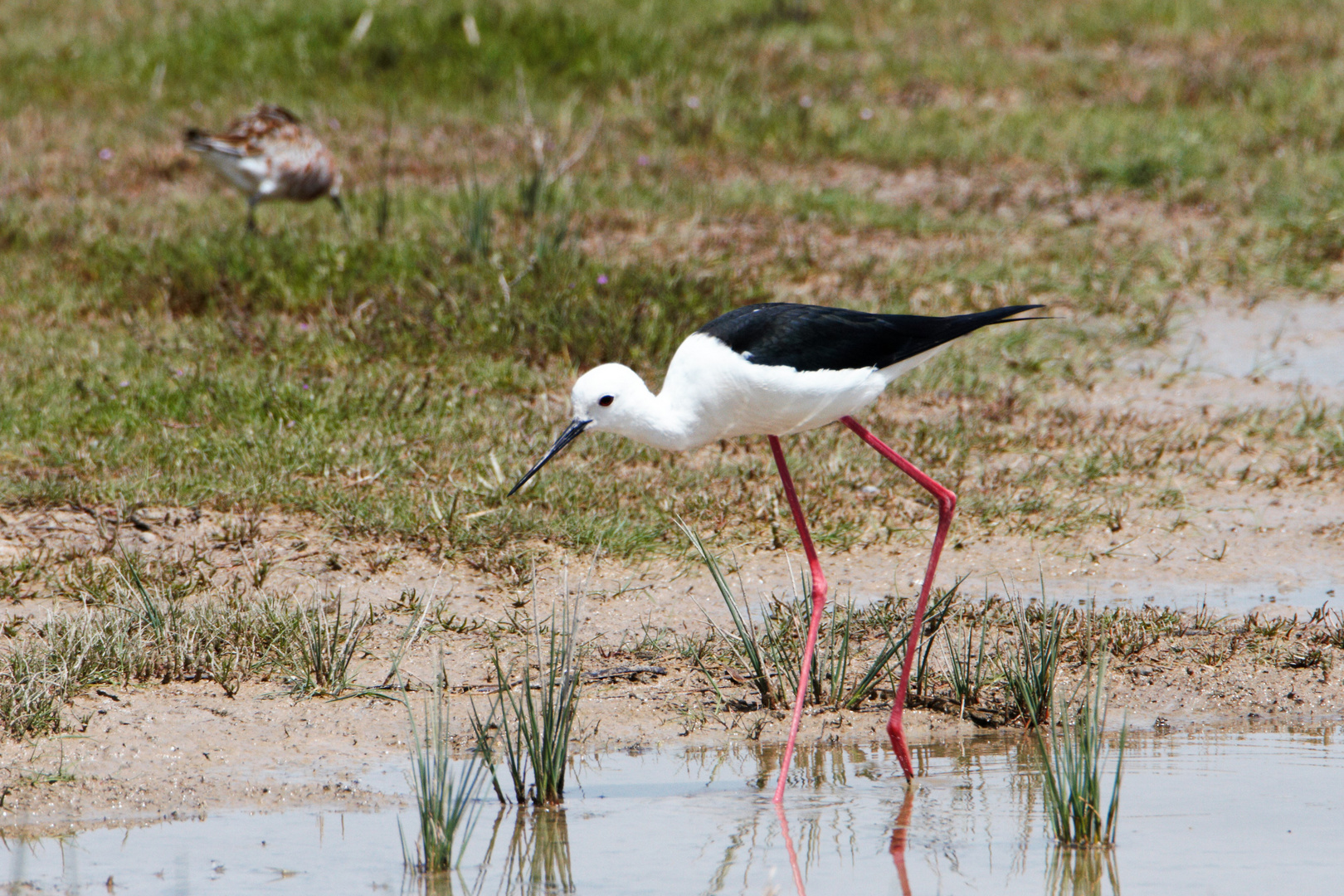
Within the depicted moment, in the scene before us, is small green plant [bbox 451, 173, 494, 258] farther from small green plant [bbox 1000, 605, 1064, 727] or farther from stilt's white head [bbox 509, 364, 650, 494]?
small green plant [bbox 1000, 605, 1064, 727]

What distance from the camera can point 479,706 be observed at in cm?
467

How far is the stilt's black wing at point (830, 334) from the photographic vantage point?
4.57 meters

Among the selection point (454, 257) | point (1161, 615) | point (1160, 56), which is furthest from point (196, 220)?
point (1160, 56)

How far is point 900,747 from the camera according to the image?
433 cm

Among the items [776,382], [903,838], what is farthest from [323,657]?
[903,838]

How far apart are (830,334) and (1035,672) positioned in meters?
1.08

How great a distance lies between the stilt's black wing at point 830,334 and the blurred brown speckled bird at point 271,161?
492 centimetres

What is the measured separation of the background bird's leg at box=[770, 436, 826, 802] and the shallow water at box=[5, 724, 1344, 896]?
0.10 m

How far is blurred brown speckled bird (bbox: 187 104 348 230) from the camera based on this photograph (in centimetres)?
916

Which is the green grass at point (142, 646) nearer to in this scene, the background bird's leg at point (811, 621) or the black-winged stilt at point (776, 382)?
the black-winged stilt at point (776, 382)

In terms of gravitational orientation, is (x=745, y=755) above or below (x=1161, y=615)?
below

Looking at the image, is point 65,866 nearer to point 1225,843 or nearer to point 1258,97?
point 1225,843

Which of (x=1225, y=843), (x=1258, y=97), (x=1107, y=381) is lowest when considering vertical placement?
(x=1225, y=843)

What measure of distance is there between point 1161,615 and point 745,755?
1483 mm
